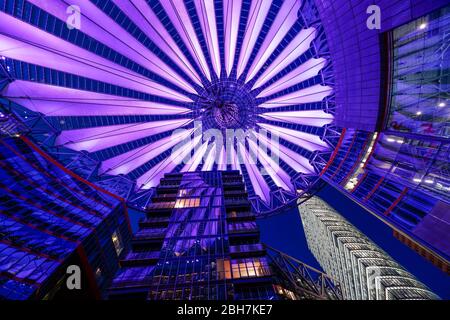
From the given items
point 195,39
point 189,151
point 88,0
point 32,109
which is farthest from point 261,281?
point 32,109

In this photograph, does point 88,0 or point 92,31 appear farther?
point 92,31

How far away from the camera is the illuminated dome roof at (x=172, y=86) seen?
18703mm

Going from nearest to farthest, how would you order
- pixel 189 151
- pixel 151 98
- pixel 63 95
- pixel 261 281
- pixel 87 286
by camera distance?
pixel 261 281, pixel 63 95, pixel 87 286, pixel 151 98, pixel 189 151

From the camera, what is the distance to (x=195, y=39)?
2308 cm

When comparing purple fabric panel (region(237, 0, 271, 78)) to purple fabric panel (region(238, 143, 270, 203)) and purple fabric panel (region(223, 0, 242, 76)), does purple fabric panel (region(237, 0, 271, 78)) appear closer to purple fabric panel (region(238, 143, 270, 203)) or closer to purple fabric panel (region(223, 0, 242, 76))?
purple fabric panel (region(223, 0, 242, 76))

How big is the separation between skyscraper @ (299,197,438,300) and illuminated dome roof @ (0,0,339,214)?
108ft

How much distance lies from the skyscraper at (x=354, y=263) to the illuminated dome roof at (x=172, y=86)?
108 ft

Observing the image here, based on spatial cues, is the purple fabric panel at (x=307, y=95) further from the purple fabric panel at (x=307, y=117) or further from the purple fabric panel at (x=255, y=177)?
the purple fabric panel at (x=255, y=177)

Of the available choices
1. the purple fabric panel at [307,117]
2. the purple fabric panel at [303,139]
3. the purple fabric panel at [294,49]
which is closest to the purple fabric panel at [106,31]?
the purple fabric panel at [294,49]

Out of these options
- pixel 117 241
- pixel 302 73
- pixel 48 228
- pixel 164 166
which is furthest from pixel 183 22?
pixel 117 241

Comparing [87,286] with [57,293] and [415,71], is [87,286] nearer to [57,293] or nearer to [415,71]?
[57,293]

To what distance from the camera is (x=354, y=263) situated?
53219mm

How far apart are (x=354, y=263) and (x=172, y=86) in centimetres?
6275

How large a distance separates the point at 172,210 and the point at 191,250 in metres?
8.30
